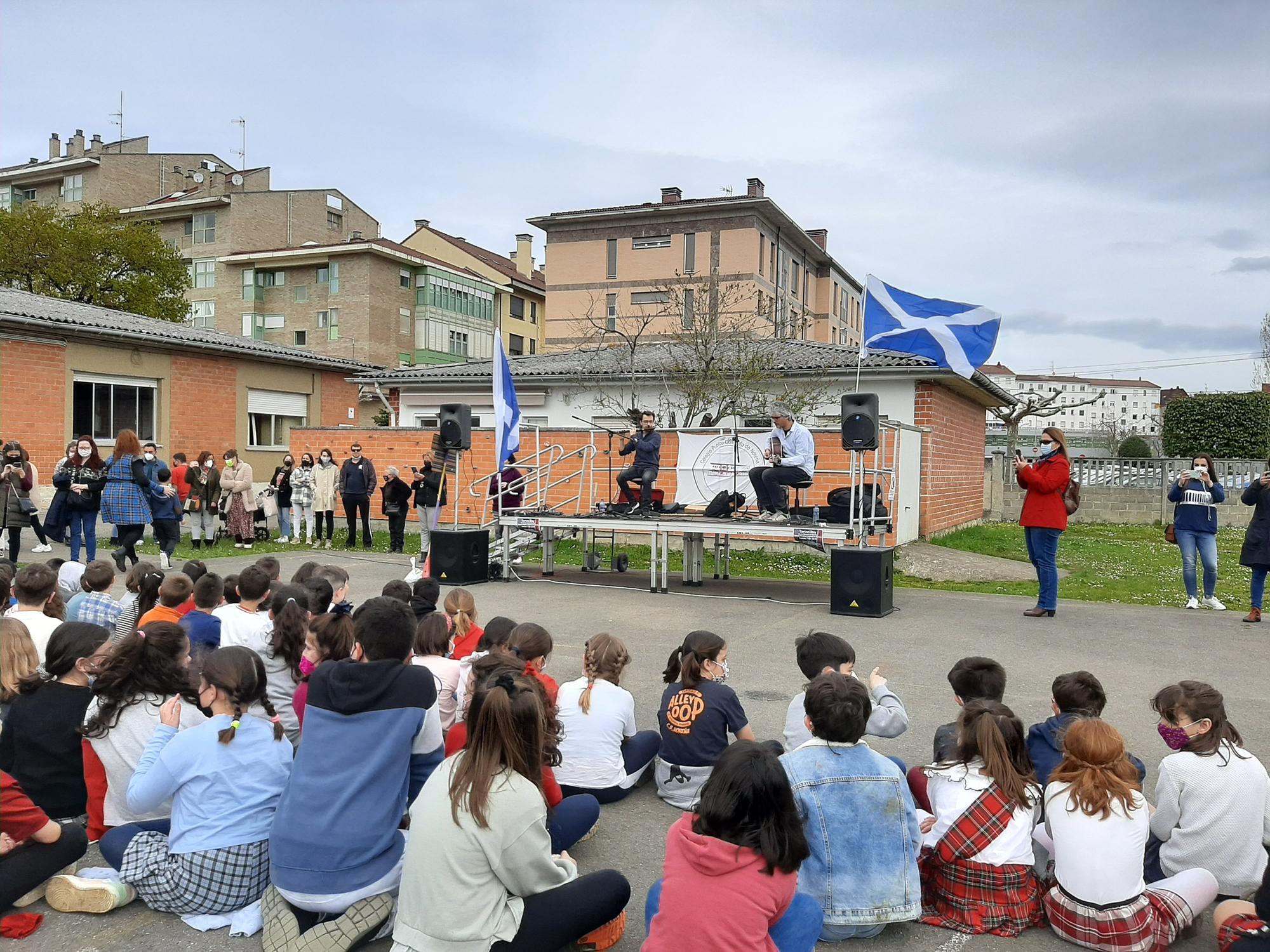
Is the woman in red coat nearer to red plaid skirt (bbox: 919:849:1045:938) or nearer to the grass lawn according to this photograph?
the grass lawn

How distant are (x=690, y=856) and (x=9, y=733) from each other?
9.93 feet

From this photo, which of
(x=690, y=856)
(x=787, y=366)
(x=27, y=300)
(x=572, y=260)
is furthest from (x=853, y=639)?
(x=572, y=260)

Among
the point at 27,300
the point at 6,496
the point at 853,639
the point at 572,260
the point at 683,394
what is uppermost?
the point at 572,260

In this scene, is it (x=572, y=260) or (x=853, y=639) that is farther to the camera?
(x=572, y=260)

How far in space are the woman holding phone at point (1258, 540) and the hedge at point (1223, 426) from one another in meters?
21.3

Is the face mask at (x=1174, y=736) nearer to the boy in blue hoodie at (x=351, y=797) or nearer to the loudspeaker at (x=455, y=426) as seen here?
the boy in blue hoodie at (x=351, y=797)

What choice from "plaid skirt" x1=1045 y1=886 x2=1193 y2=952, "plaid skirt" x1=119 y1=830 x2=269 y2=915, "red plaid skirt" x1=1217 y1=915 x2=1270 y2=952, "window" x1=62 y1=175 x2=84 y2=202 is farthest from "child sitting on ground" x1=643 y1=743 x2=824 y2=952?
"window" x1=62 y1=175 x2=84 y2=202

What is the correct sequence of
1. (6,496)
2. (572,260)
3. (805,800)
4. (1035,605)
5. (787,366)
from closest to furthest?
(805,800), (1035,605), (6,496), (787,366), (572,260)

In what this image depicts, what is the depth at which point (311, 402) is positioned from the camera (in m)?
29.2

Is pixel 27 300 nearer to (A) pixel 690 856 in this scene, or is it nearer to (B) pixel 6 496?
(B) pixel 6 496

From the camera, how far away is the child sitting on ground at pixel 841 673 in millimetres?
4633

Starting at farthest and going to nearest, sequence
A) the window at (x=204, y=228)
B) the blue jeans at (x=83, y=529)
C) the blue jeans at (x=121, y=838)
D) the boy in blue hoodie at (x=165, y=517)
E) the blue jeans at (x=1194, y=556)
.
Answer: the window at (x=204, y=228)
the boy in blue hoodie at (x=165, y=517)
the blue jeans at (x=83, y=529)
the blue jeans at (x=1194, y=556)
the blue jeans at (x=121, y=838)

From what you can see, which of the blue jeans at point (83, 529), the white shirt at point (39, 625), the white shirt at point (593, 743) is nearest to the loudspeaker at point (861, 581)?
the white shirt at point (593, 743)

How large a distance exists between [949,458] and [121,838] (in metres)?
18.8
